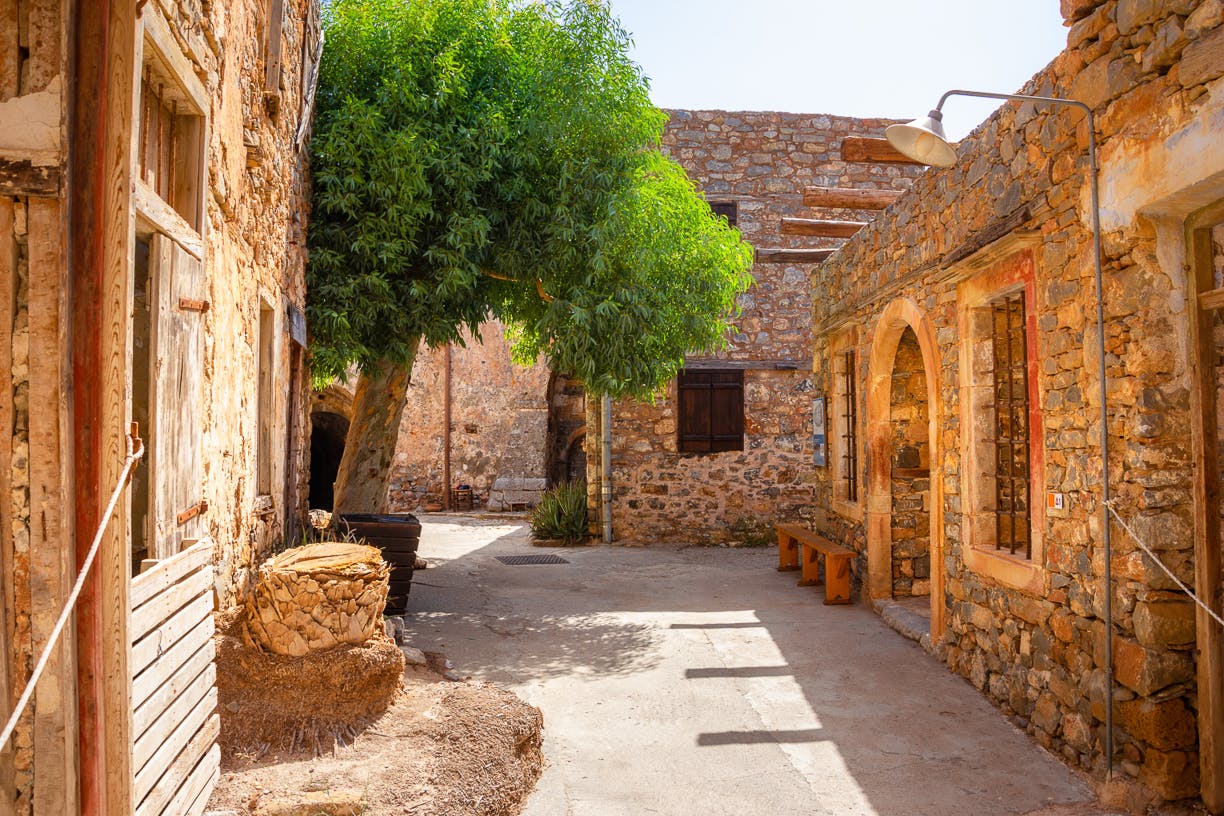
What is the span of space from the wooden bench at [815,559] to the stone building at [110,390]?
5.55 metres

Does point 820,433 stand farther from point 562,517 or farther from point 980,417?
point 562,517

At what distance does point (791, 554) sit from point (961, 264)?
5266 mm

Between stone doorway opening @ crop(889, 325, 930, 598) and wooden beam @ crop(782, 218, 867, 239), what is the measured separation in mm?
1776

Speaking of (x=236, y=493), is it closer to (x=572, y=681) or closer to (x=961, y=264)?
(x=572, y=681)

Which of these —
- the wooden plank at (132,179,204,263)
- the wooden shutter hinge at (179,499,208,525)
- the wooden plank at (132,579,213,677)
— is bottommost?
the wooden plank at (132,579,213,677)

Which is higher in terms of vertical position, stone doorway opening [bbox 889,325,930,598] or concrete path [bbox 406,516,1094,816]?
stone doorway opening [bbox 889,325,930,598]

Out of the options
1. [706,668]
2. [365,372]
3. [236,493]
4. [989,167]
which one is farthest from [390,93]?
[706,668]

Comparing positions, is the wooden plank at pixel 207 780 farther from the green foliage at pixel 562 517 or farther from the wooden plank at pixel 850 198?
the green foliage at pixel 562 517

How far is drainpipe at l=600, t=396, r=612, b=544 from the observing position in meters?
12.1

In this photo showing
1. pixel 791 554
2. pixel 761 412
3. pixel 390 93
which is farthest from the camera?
pixel 761 412

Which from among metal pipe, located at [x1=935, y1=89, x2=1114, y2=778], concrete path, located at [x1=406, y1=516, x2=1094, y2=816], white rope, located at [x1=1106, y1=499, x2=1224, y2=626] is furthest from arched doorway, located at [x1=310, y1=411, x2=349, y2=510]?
white rope, located at [x1=1106, y1=499, x2=1224, y2=626]

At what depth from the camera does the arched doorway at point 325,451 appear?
57.1 ft

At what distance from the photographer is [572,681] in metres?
5.57

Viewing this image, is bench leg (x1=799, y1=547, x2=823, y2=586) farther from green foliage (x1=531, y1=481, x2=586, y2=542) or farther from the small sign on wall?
green foliage (x1=531, y1=481, x2=586, y2=542)
